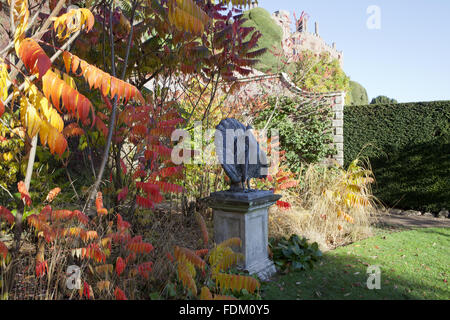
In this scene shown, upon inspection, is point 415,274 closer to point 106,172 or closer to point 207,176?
point 207,176

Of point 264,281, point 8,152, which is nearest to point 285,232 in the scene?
point 264,281

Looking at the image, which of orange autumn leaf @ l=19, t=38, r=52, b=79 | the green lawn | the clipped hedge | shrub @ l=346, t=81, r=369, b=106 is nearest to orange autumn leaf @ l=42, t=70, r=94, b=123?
orange autumn leaf @ l=19, t=38, r=52, b=79

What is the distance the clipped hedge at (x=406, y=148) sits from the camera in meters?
9.00

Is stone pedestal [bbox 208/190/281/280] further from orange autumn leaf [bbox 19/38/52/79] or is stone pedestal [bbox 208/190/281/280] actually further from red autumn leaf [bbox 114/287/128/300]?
orange autumn leaf [bbox 19/38/52/79]

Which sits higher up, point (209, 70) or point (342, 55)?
point (342, 55)

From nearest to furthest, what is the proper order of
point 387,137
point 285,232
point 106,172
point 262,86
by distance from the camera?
point 285,232
point 106,172
point 387,137
point 262,86

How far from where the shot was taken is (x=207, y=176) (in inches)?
261

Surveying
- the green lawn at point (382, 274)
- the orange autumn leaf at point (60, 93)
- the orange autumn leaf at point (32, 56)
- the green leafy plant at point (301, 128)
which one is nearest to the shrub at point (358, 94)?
the green leafy plant at point (301, 128)

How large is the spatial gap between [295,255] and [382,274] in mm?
1185

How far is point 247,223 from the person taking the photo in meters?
4.16

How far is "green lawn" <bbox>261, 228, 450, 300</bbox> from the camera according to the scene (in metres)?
3.79

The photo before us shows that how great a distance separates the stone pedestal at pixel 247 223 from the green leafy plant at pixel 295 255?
22cm

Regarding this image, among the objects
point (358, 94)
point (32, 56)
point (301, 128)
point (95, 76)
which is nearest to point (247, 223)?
point (95, 76)

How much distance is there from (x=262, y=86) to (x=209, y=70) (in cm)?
464
